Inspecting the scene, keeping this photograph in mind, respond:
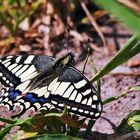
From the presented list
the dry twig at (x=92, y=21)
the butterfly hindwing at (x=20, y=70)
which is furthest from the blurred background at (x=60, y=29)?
the butterfly hindwing at (x=20, y=70)

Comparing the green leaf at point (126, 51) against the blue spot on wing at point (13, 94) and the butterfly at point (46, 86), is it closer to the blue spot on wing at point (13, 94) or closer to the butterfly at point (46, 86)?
the butterfly at point (46, 86)

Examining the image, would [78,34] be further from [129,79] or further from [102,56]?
[129,79]

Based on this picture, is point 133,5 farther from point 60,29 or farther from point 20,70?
point 20,70

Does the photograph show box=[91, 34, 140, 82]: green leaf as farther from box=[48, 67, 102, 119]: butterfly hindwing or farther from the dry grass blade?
the dry grass blade

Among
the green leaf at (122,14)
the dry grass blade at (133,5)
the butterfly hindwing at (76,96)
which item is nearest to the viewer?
the green leaf at (122,14)

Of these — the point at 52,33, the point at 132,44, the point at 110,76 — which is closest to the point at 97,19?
the point at 52,33

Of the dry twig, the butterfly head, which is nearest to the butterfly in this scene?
the butterfly head

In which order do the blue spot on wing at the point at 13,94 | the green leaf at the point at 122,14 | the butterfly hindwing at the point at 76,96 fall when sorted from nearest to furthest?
the green leaf at the point at 122,14, the butterfly hindwing at the point at 76,96, the blue spot on wing at the point at 13,94

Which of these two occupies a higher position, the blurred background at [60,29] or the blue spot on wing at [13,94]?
the blurred background at [60,29]
